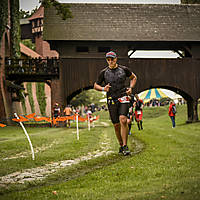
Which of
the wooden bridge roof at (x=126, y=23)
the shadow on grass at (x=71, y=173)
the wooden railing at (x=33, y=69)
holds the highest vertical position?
the wooden bridge roof at (x=126, y=23)

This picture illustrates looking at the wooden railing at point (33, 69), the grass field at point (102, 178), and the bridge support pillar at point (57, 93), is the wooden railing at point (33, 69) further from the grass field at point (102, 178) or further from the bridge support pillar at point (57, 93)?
the grass field at point (102, 178)

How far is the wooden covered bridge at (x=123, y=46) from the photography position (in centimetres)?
2948

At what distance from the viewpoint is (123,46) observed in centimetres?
3077

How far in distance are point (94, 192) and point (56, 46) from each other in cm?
2690

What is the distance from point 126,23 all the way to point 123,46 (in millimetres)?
2400

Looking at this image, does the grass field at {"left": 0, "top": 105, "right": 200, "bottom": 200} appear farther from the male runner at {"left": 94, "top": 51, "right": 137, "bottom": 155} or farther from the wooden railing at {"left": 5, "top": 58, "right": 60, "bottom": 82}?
the wooden railing at {"left": 5, "top": 58, "right": 60, "bottom": 82}

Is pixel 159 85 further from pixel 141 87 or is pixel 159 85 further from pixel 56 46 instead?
pixel 56 46

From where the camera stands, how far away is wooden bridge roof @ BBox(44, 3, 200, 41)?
3000 cm

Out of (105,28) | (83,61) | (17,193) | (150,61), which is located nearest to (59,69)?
(83,61)

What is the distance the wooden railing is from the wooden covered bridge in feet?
2.44

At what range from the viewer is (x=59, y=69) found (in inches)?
1166

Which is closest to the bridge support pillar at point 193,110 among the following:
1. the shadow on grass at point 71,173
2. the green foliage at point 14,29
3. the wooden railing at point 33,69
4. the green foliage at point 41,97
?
the wooden railing at point 33,69

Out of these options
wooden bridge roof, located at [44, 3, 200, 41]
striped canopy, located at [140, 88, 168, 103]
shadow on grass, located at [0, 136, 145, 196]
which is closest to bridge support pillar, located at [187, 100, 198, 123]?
wooden bridge roof, located at [44, 3, 200, 41]

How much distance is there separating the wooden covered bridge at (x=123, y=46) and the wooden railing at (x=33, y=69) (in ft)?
2.44
